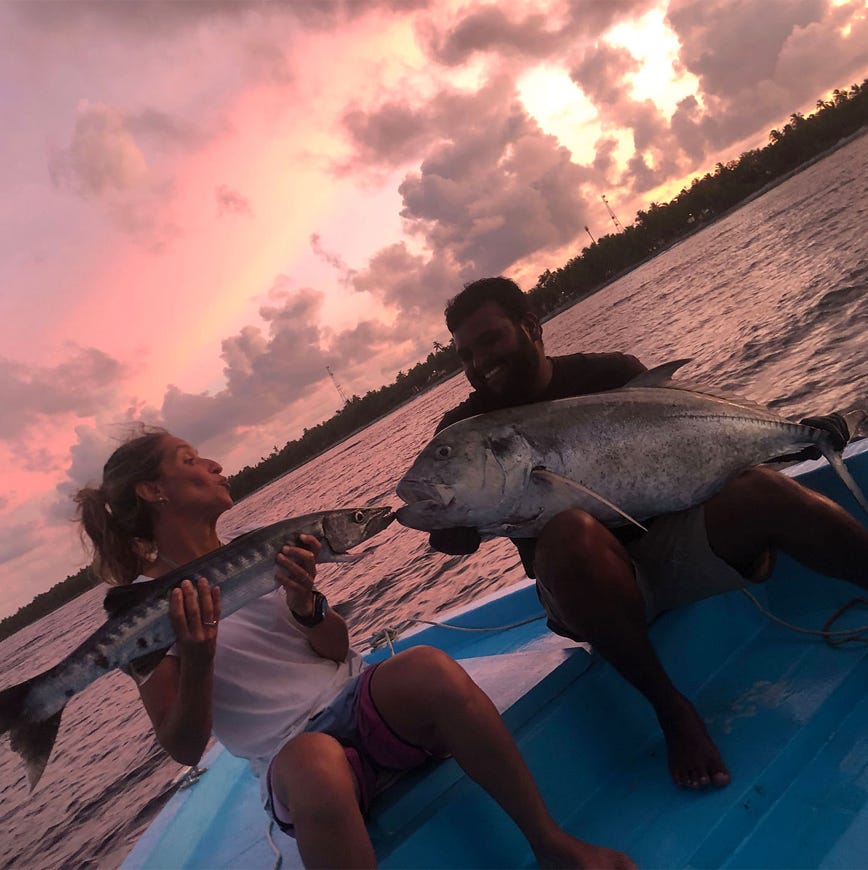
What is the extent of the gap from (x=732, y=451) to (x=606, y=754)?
1.43 m

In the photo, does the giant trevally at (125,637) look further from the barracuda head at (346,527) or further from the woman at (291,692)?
the barracuda head at (346,527)

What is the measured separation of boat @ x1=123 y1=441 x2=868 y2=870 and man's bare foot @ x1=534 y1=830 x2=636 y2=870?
0.17 m

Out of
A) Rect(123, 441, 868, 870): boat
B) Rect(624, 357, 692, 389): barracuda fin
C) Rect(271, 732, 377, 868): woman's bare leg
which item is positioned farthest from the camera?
Rect(624, 357, 692, 389): barracuda fin

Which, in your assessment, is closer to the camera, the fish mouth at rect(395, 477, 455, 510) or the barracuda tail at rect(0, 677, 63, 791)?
the barracuda tail at rect(0, 677, 63, 791)

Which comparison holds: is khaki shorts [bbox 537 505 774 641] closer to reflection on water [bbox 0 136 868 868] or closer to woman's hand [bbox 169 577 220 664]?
woman's hand [bbox 169 577 220 664]

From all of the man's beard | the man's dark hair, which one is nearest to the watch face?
the man's beard

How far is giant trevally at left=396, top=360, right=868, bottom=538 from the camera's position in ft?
8.59

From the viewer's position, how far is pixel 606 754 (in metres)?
2.71

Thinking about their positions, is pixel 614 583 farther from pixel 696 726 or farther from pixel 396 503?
pixel 396 503

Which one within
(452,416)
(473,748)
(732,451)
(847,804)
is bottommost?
(847,804)

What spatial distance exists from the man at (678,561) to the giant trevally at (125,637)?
0.81 m

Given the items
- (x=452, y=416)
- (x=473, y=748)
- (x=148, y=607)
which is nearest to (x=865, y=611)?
(x=473, y=748)

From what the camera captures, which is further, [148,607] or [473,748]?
[148,607]

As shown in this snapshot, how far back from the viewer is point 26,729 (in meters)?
2.51
